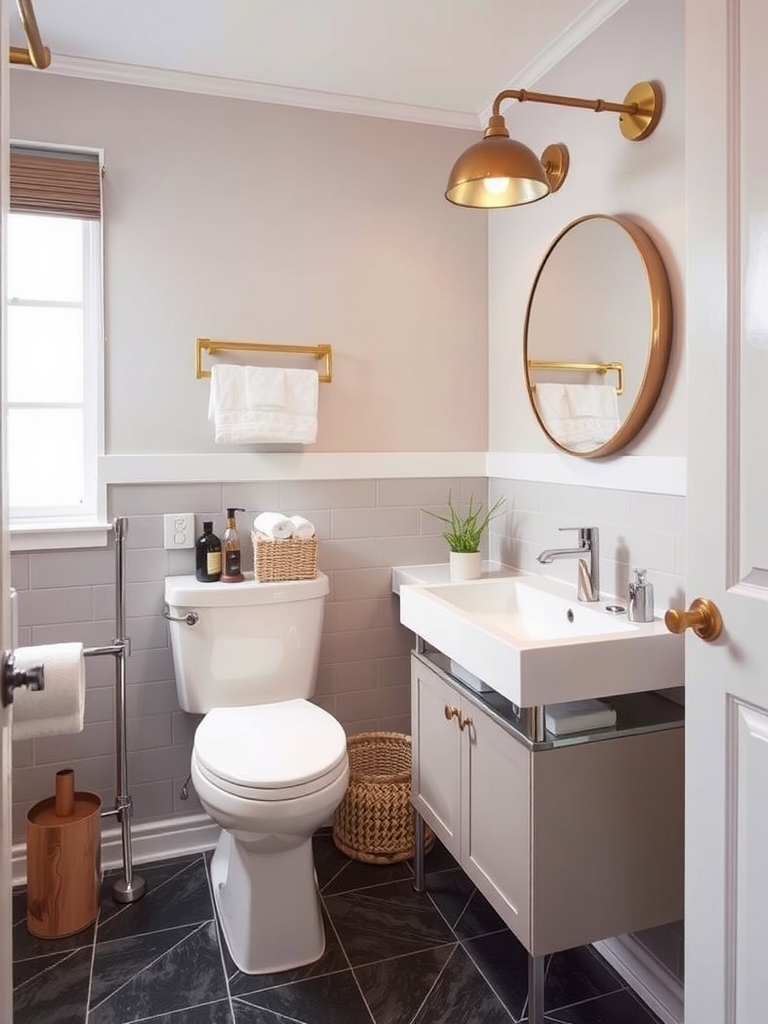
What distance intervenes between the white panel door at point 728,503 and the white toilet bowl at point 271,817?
863 mm

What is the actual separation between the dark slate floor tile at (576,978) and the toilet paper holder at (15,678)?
4.79ft

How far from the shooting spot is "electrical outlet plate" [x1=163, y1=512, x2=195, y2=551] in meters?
2.34

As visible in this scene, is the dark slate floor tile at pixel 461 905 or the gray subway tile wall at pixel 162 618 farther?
the gray subway tile wall at pixel 162 618

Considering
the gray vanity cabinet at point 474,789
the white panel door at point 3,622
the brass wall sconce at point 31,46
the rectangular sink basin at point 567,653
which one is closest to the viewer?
the white panel door at point 3,622

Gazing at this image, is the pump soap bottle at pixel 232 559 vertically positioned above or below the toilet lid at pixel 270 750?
above

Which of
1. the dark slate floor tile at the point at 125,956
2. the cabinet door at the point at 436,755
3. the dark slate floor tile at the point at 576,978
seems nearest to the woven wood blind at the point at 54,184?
the cabinet door at the point at 436,755

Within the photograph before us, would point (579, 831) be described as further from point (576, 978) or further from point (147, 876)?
point (147, 876)

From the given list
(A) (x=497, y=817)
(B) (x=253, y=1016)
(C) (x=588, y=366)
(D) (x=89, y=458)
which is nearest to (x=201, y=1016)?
(B) (x=253, y=1016)

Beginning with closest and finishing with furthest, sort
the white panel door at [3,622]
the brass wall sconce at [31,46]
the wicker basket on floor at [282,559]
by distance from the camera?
the white panel door at [3,622], the brass wall sconce at [31,46], the wicker basket on floor at [282,559]

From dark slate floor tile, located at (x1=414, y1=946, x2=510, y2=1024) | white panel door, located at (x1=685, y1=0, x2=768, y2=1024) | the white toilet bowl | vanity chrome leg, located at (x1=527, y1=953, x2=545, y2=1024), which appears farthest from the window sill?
white panel door, located at (x1=685, y1=0, x2=768, y2=1024)

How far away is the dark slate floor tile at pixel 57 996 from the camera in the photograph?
1703 millimetres

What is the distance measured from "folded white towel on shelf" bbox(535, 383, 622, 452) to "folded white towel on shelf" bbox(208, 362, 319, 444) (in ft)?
2.35

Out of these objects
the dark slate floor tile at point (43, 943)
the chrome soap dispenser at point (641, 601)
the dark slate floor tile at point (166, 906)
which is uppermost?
the chrome soap dispenser at point (641, 601)

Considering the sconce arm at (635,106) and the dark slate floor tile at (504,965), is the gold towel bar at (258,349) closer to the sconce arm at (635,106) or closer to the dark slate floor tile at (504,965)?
the sconce arm at (635,106)
